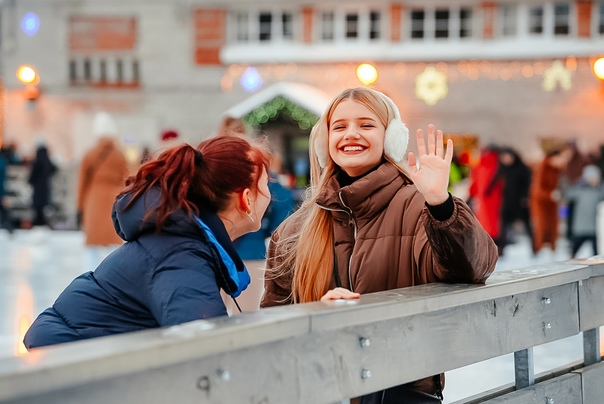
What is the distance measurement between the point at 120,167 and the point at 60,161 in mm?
14403

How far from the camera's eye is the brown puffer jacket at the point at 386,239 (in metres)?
2.94

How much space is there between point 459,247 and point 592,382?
3.66 feet

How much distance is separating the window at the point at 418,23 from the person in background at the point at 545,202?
9738mm

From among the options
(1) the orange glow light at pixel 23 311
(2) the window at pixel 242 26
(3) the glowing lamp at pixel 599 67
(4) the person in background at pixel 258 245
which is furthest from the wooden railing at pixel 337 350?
(2) the window at pixel 242 26

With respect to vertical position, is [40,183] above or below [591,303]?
below

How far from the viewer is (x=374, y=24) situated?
25203 mm

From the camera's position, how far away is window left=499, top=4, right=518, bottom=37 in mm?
24544

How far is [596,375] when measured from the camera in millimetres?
3641

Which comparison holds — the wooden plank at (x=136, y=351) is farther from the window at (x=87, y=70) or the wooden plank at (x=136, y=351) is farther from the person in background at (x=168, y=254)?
the window at (x=87, y=70)

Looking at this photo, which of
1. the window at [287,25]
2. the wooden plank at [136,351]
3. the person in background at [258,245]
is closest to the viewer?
the wooden plank at [136,351]

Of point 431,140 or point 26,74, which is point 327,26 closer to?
point 26,74

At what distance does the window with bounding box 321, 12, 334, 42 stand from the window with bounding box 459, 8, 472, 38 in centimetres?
329

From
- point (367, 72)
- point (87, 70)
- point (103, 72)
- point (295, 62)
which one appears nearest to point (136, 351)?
point (367, 72)

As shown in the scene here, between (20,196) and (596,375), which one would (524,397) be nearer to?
(596,375)
